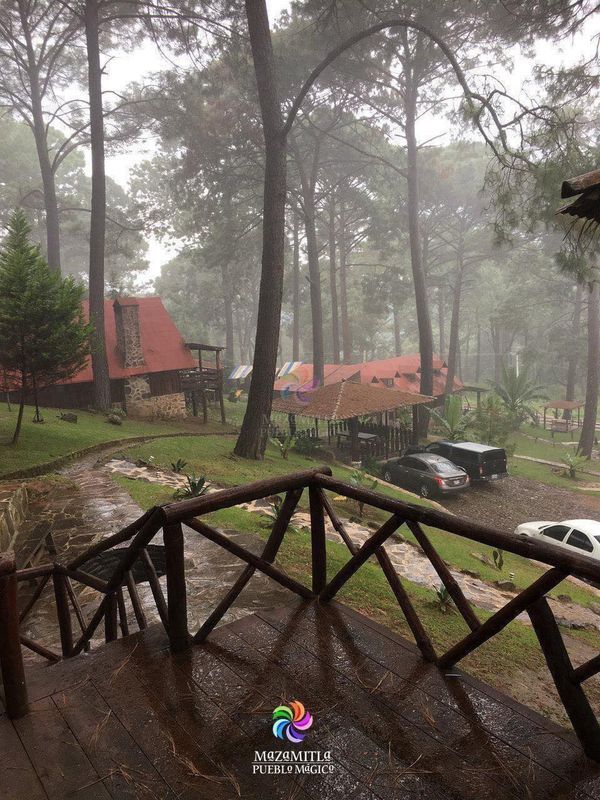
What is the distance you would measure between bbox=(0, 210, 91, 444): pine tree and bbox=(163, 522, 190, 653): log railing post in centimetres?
1020

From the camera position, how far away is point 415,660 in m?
2.86

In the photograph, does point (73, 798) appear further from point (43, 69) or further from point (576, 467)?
point (43, 69)

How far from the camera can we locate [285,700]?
8.25 feet

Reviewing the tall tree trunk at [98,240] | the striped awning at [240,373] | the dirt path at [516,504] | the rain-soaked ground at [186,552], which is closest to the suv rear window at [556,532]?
the dirt path at [516,504]

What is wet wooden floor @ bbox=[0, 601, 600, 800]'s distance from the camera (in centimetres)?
200

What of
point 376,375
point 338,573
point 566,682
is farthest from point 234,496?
point 376,375

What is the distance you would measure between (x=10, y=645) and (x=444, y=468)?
14.7 metres

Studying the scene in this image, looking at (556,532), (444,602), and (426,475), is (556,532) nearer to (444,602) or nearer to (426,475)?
(426,475)

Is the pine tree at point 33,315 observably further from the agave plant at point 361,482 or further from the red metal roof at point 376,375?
the red metal roof at point 376,375

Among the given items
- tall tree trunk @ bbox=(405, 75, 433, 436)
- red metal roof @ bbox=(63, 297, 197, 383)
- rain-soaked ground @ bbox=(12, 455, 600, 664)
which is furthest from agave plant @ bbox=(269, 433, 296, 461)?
tall tree trunk @ bbox=(405, 75, 433, 436)

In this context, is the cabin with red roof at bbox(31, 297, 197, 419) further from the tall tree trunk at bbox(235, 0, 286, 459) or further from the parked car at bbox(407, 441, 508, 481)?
the parked car at bbox(407, 441, 508, 481)

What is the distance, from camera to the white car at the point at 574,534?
1026 centimetres

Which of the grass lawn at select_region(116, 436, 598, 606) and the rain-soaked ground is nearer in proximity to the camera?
the rain-soaked ground

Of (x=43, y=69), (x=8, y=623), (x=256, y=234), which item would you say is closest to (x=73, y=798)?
(x=8, y=623)
